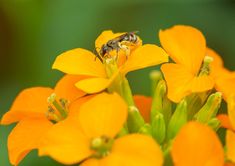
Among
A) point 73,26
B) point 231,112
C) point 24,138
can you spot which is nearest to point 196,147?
point 231,112

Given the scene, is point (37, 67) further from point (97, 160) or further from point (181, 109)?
point (97, 160)

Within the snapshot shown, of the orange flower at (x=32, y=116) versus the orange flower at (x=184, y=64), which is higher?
the orange flower at (x=184, y=64)

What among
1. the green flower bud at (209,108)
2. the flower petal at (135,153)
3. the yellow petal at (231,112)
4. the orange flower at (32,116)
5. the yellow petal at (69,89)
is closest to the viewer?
the flower petal at (135,153)

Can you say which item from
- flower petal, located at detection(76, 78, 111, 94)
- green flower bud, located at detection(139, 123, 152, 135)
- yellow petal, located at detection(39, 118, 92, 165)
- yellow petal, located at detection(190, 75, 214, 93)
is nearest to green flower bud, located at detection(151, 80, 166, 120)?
green flower bud, located at detection(139, 123, 152, 135)

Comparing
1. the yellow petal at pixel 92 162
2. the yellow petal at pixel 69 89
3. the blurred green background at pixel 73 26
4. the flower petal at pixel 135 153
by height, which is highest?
the yellow petal at pixel 69 89

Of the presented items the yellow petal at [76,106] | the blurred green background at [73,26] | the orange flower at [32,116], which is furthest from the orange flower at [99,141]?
the blurred green background at [73,26]

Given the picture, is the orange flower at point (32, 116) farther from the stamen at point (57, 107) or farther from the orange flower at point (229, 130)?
the orange flower at point (229, 130)

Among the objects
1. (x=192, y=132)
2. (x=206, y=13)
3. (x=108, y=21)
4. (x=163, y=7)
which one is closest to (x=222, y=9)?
(x=206, y=13)

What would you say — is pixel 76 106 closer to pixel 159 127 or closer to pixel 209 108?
pixel 159 127
